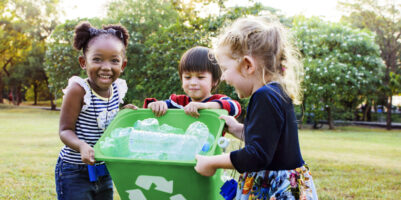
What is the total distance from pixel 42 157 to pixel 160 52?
4.57 meters

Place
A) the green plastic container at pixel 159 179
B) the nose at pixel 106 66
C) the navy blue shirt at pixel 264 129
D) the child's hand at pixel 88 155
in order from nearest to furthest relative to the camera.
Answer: the navy blue shirt at pixel 264 129 → the green plastic container at pixel 159 179 → the child's hand at pixel 88 155 → the nose at pixel 106 66

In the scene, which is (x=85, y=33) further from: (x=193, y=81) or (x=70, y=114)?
(x=193, y=81)

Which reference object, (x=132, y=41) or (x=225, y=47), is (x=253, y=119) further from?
(x=132, y=41)

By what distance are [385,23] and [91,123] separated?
18.4 m

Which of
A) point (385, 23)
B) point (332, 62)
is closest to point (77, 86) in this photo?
point (332, 62)

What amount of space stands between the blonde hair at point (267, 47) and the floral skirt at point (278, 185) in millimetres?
349

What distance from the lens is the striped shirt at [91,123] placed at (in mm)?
2012

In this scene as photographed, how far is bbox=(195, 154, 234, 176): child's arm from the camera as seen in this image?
1.47 m

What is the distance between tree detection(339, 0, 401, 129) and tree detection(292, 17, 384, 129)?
3.03 meters

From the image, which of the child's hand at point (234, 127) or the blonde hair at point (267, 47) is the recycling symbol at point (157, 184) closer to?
the child's hand at point (234, 127)

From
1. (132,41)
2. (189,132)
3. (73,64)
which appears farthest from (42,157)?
(73,64)

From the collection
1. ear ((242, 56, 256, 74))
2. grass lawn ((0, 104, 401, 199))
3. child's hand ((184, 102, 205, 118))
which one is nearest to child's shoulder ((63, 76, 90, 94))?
child's hand ((184, 102, 205, 118))

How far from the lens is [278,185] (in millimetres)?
1589

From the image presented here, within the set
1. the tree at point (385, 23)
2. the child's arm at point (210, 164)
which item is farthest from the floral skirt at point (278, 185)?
the tree at point (385, 23)
